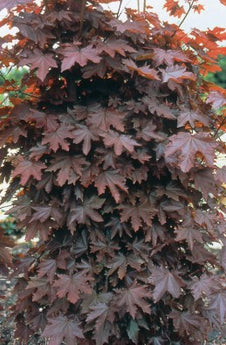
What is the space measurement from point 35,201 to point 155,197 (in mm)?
621

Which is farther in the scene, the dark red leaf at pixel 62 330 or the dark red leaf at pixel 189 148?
the dark red leaf at pixel 62 330

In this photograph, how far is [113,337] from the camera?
9.15 feet

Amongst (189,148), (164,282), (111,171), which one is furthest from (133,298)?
(189,148)

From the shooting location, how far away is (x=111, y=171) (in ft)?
8.33

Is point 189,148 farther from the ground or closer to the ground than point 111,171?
farther from the ground

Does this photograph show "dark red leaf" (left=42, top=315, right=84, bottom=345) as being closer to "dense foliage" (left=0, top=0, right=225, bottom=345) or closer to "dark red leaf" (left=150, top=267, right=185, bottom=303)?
"dense foliage" (left=0, top=0, right=225, bottom=345)

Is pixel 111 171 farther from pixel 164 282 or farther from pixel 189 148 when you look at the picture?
pixel 164 282

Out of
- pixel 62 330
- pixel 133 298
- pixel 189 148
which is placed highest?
pixel 189 148

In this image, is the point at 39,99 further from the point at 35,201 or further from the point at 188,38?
the point at 188,38

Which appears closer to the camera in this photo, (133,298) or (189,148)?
(189,148)

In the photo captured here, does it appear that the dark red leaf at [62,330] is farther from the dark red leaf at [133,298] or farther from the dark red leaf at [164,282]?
the dark red leaf at [164,282]

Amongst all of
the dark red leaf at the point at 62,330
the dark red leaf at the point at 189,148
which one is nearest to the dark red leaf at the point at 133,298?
the dark red leaf at the point at 62,330

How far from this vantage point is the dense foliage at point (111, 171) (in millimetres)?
2506

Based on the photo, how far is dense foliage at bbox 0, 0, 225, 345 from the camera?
8.22 feet
